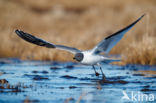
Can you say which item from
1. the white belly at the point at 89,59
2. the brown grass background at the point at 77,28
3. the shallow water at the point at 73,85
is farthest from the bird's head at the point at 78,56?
the brown grass background at the point at 77,28

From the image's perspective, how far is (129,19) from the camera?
93.6 feet

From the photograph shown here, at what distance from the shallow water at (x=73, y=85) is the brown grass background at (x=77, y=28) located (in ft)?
5.71

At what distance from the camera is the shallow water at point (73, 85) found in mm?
9405

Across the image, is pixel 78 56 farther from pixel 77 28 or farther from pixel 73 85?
pixel 77 28

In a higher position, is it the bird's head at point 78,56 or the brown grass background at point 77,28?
the brown grass background at point 77,28

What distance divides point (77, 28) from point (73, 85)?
18013 millimetres

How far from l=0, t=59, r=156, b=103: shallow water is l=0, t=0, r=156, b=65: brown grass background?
174 centimetres

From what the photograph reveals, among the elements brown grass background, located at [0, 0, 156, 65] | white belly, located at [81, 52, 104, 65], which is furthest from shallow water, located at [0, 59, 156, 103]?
brown grass background, located at [0, 0, 156, 65]

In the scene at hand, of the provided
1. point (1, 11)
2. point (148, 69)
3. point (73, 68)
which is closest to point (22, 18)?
point (1, 11)

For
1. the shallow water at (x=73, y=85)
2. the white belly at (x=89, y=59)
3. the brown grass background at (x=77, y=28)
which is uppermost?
the brown grass background at (x=77, y=28)

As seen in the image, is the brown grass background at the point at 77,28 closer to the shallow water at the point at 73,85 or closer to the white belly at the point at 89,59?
the shallow water at the point at 73,85

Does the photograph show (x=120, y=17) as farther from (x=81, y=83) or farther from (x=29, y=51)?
(x=81, y=83)

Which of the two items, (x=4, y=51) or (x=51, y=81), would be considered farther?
(x=4, y=51)

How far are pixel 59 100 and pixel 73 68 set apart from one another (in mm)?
6878
